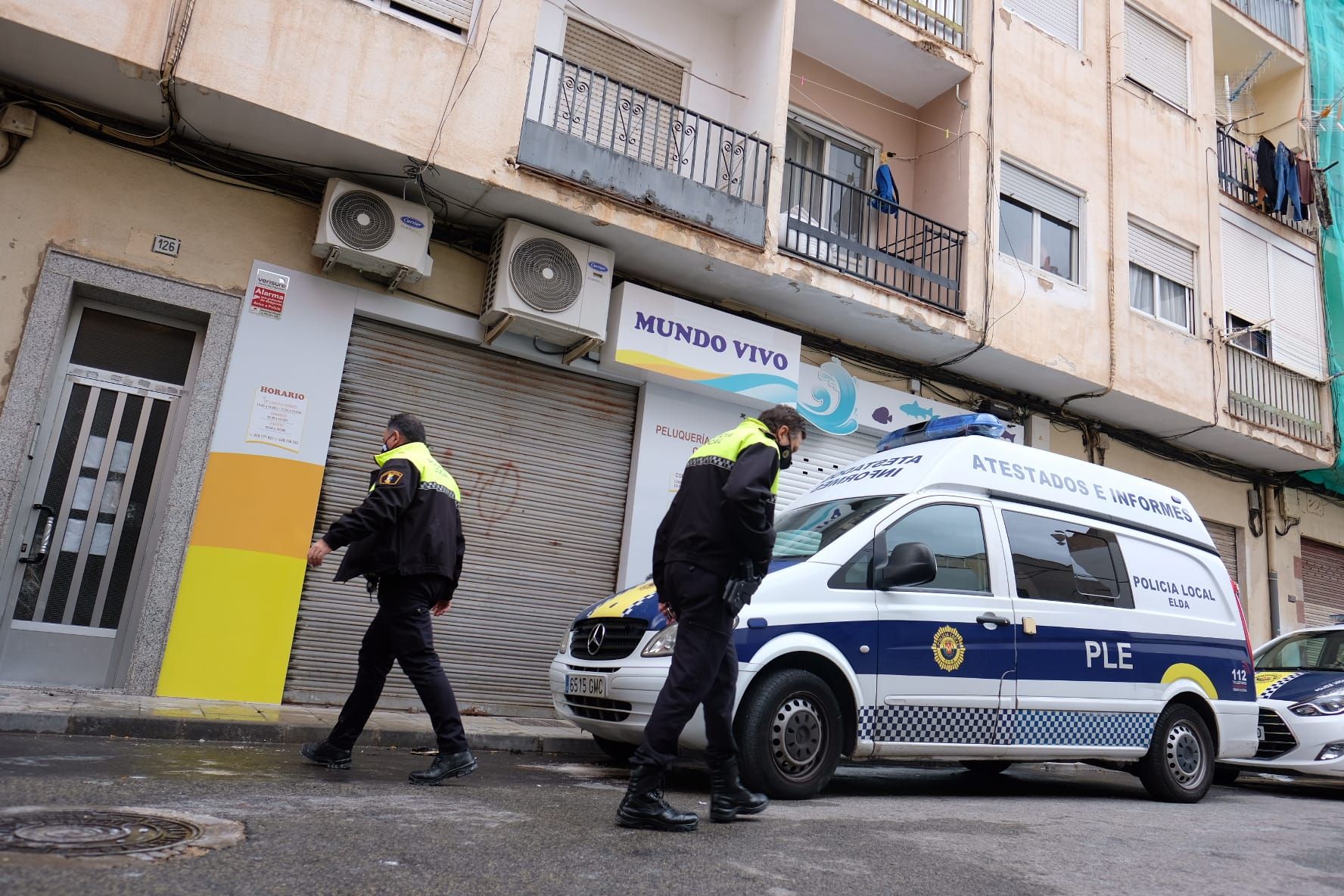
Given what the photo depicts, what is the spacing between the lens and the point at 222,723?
6152 mm

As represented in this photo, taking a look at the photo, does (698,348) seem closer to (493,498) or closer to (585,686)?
(493,498)

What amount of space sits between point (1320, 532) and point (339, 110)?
53.6 feet

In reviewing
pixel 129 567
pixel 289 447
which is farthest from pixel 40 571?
pixel 289 447

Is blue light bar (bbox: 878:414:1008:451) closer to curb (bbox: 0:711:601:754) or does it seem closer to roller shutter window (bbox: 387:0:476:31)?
curb (bbox: 0:711:601:754)

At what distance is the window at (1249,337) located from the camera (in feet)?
49.1

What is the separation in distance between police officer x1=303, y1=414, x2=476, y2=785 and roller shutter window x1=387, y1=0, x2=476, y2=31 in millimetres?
5053

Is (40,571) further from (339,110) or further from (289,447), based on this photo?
(339,110)

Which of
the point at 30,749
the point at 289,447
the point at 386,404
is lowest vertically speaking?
the point at 30,749

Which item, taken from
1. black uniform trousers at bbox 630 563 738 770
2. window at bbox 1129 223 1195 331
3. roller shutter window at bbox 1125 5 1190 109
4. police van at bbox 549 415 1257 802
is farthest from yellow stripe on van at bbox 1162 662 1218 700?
roller shutter window at bbox 1125 5 1190 109

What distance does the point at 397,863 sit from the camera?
9.91ft

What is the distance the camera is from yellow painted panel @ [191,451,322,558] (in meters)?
7.66

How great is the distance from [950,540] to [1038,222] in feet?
26.0

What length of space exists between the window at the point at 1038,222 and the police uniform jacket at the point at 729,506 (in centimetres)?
876

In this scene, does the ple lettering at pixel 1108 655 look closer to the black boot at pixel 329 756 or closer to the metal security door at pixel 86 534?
the black boot at pixel 329 756
